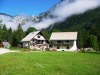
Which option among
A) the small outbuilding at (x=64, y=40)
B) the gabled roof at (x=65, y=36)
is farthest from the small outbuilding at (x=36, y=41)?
the gabled roof at (x=65, y=36)

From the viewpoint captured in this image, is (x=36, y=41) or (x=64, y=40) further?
(x=64, y=40)

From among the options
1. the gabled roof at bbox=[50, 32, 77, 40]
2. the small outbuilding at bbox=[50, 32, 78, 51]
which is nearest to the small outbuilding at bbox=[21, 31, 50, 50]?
the small outbuilding at bbox=[50, 32, 78, 51]

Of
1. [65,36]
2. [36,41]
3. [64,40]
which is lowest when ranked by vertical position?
[36,41]

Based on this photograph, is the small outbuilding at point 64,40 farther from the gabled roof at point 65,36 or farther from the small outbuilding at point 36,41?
the small outbuilding at point 36,41

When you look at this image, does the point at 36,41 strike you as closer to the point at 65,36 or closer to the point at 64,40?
the point at 64,40

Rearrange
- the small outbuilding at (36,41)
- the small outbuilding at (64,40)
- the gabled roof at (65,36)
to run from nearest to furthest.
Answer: the small outbuilding at (36,41) < the gabled roof at (65,36) < the small outbuilding at (64,40)

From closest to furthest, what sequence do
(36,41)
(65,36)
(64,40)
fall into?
1. (36,41)
2. (64,40)
3. (65,36)

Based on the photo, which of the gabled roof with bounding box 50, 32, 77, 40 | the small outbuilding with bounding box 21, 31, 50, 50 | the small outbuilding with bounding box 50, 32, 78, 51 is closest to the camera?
the small outbuilding with bounding box 21, 31, 50, 50

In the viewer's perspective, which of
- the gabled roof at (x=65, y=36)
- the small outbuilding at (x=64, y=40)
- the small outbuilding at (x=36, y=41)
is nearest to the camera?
the small outbuilding at (x=36, y=41)

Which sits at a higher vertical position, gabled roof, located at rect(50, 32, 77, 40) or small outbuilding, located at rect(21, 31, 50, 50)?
gabled roof, located at rect(50, 32, 77, 40)

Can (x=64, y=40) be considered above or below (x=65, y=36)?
below

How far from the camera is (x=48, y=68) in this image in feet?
69.9

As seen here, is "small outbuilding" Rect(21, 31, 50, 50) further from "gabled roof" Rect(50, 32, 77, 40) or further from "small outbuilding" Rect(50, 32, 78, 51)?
"gabled roof" Rect(50, 32, 77, 40)

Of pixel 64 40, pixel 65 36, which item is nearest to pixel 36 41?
pixel 64 40
